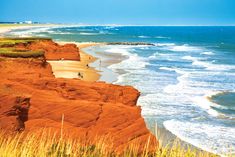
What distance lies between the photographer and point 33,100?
465 inches

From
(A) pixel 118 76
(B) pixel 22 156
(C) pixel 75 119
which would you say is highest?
(B) pixel 22 156

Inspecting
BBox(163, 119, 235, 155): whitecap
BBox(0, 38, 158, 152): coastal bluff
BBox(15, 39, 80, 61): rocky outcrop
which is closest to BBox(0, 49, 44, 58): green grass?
BBox(0, 38, 158, 152): coastal bluff

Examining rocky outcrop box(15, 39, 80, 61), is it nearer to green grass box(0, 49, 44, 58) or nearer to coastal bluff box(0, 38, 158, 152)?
green grass box(0, 49, 44, 58)

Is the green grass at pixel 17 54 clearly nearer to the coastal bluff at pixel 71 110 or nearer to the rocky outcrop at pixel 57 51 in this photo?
the coastal bluff at pixel 71 110

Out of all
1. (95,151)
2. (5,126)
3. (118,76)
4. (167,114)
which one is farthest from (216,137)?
(118,76)

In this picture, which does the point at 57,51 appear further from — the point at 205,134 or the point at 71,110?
the point at 71,110

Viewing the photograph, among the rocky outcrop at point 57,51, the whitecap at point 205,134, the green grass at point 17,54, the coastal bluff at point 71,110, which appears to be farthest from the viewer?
the rocky outcrop at point 57,51

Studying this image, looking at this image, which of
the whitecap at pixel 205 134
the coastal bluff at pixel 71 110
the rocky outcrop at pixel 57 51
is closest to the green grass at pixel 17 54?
the coastal bluff at pixel 71 110

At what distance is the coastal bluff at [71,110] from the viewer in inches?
415

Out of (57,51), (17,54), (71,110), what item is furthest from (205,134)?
(57,51)

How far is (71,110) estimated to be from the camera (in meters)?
11.8

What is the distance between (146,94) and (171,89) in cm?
348

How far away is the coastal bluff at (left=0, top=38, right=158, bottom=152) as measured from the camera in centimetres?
1054

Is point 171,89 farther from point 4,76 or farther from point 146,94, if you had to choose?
point 4,76
